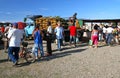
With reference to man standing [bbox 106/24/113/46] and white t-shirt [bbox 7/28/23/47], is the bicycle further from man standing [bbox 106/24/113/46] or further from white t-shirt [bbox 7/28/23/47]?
man standing [bbox 106/24/113/46]

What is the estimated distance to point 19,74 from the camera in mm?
9570

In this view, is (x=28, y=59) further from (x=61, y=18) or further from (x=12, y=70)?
(x=61, y=18)

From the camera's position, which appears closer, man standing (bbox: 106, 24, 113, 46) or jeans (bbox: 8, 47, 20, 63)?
jeans (bbox: 8, 47, 20, 63)

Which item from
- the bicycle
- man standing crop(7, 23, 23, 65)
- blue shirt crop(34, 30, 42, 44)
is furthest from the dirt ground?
blue shirt crop(34, 30, 42, 44)

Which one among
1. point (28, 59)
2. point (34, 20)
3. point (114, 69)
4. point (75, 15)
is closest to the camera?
point (114, 69)

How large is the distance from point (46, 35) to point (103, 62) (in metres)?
3.82

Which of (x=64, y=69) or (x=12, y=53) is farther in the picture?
(x=12, y=53)

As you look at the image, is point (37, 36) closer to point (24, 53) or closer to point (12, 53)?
point (24, 53)

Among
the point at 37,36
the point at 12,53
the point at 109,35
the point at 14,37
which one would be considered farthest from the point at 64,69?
the point at 109,35

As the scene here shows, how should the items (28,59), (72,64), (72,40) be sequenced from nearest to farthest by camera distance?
1. (72,64)
2. (28,59)
3. (72,40)

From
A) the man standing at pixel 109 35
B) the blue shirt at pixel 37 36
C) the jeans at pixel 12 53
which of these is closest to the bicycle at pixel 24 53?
the jeans at pixel 12 53

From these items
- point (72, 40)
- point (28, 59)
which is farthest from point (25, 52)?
point (72, 40)

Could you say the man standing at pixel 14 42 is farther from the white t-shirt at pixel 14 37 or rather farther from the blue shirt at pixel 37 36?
the blue shirt at pixel 37 36

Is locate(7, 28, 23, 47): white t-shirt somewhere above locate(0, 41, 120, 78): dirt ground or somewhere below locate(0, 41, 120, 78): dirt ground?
above
